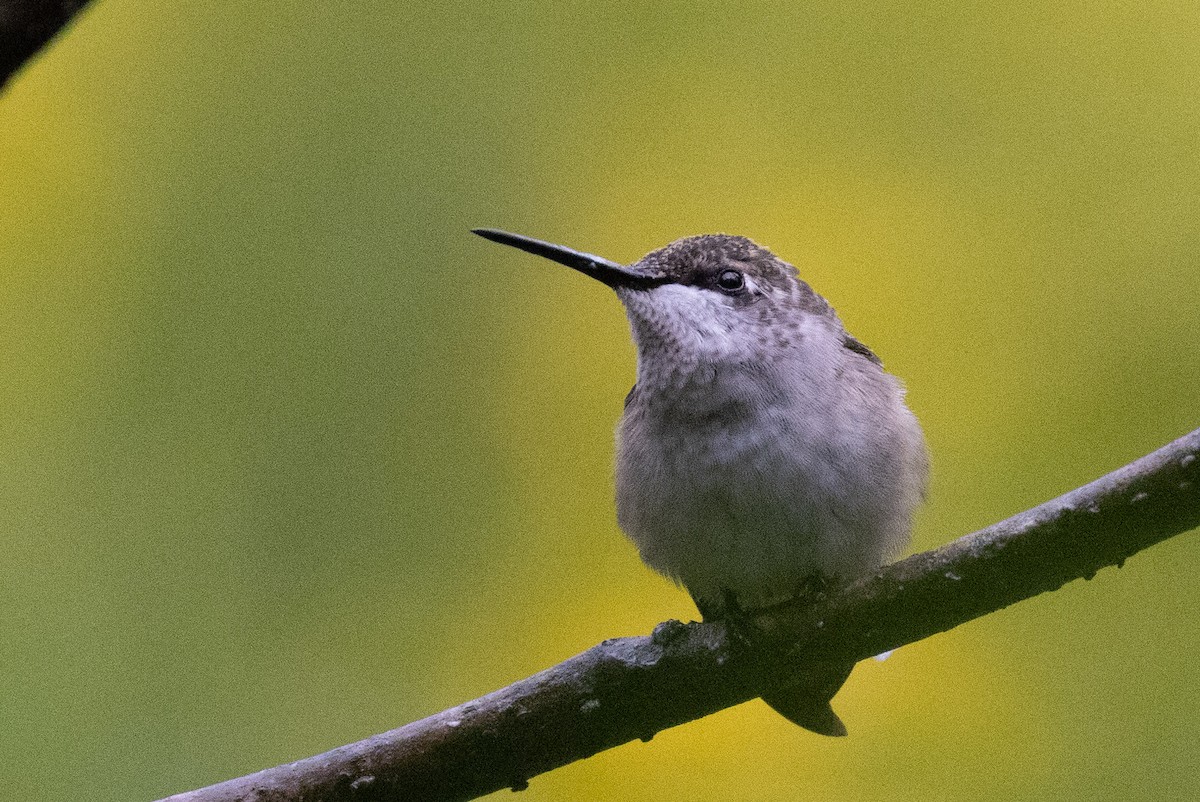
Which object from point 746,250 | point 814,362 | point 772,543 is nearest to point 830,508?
point 772,543

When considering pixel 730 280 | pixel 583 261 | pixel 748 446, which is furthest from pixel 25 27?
pixel 730 280

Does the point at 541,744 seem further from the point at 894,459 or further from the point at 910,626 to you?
the point at 894,459

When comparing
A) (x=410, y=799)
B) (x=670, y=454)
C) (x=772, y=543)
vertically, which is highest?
(x=670, y=454)

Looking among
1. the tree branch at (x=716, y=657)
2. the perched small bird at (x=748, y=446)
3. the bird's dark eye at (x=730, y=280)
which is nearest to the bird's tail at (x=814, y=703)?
the perched small bird at (x=748, y=446)

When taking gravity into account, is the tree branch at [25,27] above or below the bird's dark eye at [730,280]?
below

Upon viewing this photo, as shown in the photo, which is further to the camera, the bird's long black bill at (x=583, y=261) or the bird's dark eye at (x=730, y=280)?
the bird's dark eye at (x=730, y=280)

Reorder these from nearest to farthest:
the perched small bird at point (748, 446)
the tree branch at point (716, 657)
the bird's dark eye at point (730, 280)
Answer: the tree branch at point (716, 657) → the perched small bird at point (748, 446) → the bird's dark eye at point (730, 280)

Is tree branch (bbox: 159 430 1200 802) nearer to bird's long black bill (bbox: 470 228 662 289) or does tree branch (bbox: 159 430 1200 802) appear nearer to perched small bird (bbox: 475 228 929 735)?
perched small bird (bbox: 475 228 929 735)

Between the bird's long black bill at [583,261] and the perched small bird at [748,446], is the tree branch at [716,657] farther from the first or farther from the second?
the bird's long black bill at [583,261]
